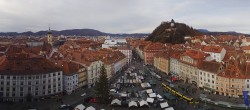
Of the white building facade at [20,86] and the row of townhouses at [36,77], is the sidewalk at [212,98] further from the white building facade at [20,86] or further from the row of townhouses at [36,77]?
the white building facade at [20,86]

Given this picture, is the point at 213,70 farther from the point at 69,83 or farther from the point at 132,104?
the point at 69,83

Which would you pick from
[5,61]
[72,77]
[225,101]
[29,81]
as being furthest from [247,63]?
[5,61]

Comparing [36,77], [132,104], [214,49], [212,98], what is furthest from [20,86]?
[214,49]

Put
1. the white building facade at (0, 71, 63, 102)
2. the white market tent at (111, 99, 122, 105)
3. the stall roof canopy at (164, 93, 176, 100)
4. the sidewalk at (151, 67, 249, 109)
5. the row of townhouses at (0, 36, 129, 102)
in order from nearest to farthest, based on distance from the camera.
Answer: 1. the white market tent at (111, 99, 122, 105)
2. the sidewalk at (151, 67, 249, 109)
3. the white building facade at (0, 71, 63, 102)
4. the row of townhouses at (0, 36, 129, 102)
5. the stall roof canopy at (164, 93, 176, 100)

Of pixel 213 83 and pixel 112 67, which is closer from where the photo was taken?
pixel 213 83

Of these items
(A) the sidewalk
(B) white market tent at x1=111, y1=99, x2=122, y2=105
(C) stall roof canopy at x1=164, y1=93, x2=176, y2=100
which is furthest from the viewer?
(C) stall roof canopy at x1=164, y1=93, x2=176, y2=100

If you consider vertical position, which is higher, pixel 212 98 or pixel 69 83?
pixel 69 83

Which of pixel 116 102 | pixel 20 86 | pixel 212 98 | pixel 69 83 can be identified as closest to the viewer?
pixel 116 102

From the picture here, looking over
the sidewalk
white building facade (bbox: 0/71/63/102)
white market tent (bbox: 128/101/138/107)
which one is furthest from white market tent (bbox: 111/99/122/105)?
the sidewalk

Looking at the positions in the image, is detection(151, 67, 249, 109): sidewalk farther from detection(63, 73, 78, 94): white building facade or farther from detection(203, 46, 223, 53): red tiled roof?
detection(63, 73, 78, 94): white building facade

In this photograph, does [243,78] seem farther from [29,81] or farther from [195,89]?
[29,81]

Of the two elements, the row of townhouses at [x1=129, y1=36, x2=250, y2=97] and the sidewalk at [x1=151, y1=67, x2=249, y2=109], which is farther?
the row of townhouses at [x1=129, y1=36, x2=250, y2=97]
